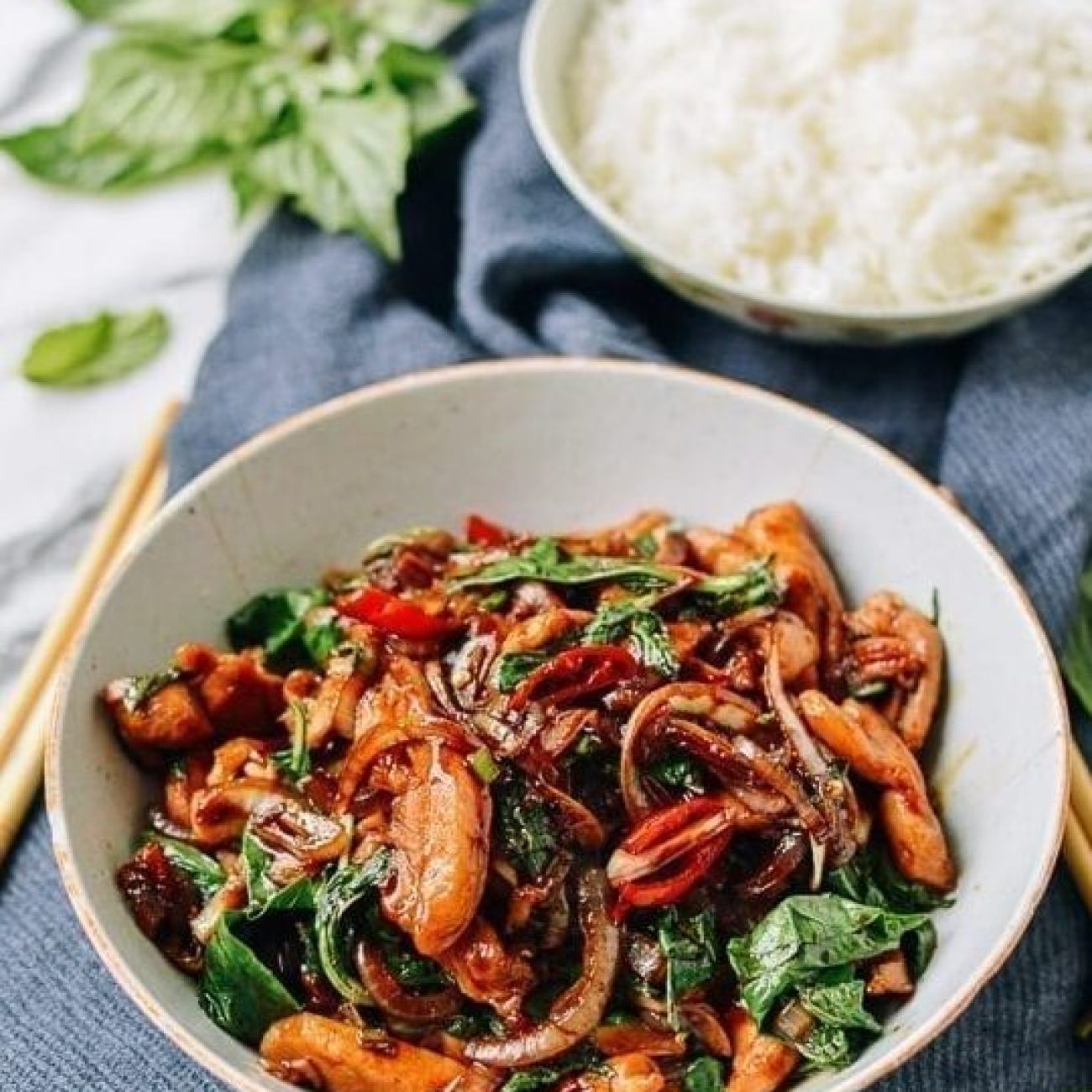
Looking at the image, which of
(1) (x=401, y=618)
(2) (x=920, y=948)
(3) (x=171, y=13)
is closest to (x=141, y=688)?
(1) (x=401, y=618)

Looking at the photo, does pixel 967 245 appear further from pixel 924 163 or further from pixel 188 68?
pixel 188 68

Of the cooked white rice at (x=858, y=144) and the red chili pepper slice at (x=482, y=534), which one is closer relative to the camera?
the red chili pepper slice at (x=482, y=534)

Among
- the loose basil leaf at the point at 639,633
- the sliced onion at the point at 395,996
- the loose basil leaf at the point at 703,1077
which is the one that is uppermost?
the loose basil leaf at the point at 639,633

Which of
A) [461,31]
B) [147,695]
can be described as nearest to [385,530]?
[147,695]

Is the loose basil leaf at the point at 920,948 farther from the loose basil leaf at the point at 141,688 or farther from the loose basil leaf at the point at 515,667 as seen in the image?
the loose basil leaf at the point at 141,688

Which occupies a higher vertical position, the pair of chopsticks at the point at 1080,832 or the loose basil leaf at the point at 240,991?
the loose basil leaf at the point at 240,991

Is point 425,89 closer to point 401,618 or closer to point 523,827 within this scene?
point 401,618

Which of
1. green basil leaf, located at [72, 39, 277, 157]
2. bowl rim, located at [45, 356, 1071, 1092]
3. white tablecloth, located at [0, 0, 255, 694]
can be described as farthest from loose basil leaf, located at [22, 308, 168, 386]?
bowl rim, located at [45, 356, 1071, 1092]

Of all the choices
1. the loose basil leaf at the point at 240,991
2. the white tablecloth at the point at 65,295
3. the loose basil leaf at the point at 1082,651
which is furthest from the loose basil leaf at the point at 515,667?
the white tablecloth at the point at 65,295
